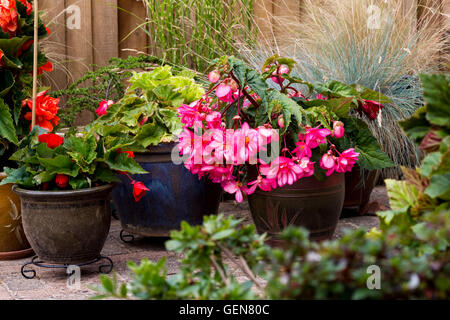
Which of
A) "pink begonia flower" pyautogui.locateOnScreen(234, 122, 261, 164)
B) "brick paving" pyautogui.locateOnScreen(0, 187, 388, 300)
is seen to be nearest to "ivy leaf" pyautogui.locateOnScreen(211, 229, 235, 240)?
"brick paving" pyautogui.locateOnScreen(0, 187, 388, 300)

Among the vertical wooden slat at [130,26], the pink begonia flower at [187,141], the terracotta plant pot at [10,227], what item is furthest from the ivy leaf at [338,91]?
the vertical wooden slat at [130,26]

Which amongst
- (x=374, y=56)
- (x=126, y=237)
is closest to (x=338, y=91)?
(x=374, y=56)

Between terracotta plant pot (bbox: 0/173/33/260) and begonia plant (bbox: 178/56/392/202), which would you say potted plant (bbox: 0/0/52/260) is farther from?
begonia plant (bbox: 178/56/392/202)

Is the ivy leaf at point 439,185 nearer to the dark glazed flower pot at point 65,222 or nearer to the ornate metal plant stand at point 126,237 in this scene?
the dark glazed flower pot at point 65,222

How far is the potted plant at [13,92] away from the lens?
2.35 meters

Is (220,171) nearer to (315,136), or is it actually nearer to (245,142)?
(245,142)

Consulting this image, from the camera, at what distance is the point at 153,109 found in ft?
8.09

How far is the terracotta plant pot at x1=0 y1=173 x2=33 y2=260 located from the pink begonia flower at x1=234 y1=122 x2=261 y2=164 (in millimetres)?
1018

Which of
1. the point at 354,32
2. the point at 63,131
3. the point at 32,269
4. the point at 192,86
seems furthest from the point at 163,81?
the point at 354,32

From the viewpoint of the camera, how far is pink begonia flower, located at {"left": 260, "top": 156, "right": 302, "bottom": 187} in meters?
2.08

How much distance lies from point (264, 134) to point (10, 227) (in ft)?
3.86

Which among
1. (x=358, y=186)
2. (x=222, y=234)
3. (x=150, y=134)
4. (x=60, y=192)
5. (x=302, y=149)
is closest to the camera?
(x=222, y=234)

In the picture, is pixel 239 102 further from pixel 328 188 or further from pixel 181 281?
pixel 181 281

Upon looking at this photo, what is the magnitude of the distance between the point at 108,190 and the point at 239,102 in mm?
615
